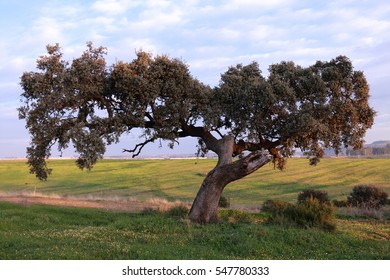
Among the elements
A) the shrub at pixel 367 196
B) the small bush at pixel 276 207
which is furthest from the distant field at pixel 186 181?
the small bush at pixel 276 207

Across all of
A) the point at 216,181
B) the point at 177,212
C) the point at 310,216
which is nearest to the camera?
the point at 310,216

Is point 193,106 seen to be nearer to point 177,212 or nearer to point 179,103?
point 179,103

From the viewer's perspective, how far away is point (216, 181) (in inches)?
867

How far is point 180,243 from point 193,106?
9443 millimetres

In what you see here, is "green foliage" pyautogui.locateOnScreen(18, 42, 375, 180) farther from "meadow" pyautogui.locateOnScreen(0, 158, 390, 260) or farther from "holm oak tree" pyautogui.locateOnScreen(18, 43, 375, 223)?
"meadow" pyautogui.locateOnScreen(0, 158, 390, 260)

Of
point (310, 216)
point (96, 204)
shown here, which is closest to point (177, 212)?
point (310, 216)

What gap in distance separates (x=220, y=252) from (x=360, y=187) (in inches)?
1251

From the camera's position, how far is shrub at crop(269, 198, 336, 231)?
1977cm

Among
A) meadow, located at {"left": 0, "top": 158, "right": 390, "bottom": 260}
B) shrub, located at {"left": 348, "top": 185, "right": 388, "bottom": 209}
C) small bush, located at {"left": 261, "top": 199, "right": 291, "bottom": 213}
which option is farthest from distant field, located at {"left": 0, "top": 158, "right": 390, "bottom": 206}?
meadow, located at {"left": 0, "top": 158, "right": 390, "bottom": 260}

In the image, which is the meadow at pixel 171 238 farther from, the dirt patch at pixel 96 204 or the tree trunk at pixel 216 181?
the dirt patch at pixel 96 204

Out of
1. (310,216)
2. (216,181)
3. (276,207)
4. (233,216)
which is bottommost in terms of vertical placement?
(233,216)

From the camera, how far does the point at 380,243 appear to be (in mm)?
16719

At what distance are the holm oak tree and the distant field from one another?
28.3 metres

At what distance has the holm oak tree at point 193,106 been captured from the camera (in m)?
21.3
